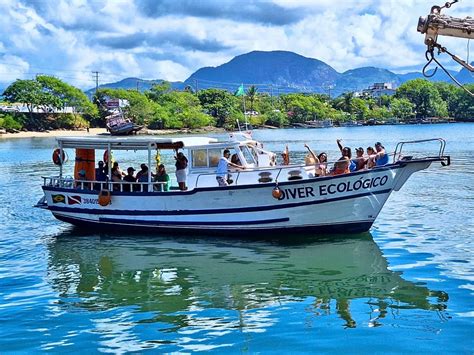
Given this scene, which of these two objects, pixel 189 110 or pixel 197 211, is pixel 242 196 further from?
pixel 189 110

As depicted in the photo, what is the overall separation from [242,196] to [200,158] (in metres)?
2.11

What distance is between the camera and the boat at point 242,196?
1656 centimetres

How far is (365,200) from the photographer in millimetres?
16797

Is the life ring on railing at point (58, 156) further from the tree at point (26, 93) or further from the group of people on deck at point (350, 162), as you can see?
the tree at point (26, 93)

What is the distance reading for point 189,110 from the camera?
14425cm

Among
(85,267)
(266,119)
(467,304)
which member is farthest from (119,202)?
(266,119)

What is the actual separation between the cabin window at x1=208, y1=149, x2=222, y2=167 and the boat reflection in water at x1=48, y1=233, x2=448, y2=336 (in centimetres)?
246

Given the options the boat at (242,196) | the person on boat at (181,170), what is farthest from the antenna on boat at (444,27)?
the person on boat at (181,170)

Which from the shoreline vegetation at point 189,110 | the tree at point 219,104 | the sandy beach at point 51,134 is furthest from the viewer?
the tree at point 219,104

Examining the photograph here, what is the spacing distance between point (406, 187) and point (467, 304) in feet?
60.8

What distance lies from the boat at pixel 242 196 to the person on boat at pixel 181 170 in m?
0.17

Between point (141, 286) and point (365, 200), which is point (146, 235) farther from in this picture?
point (365, 200)

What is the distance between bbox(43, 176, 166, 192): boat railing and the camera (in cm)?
1831

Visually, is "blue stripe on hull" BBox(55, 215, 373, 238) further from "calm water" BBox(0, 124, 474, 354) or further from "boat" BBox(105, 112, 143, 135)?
"boat" BBox(105, 112, 143, 135)
